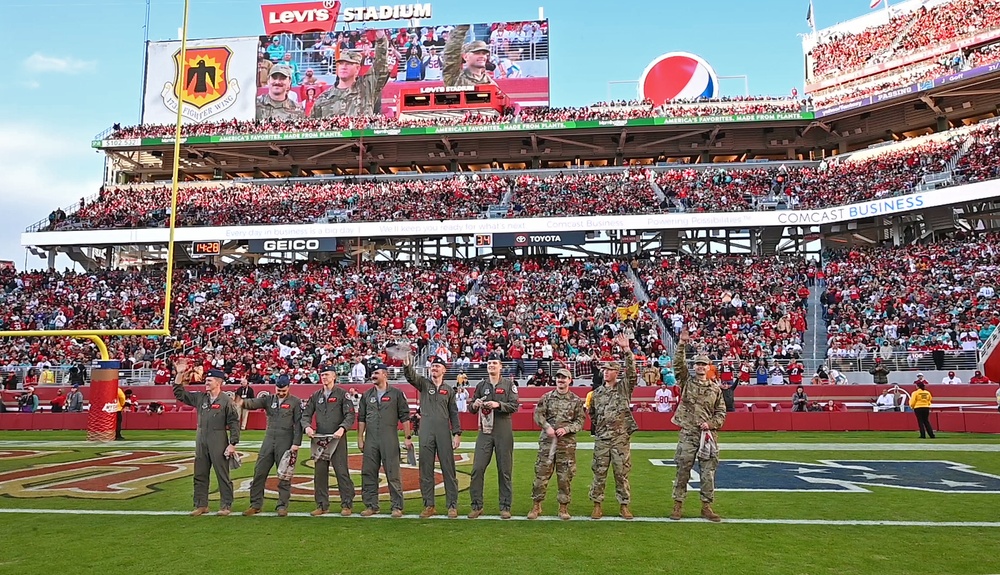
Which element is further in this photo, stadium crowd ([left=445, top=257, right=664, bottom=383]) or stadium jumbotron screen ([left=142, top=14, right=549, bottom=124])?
stadium jumbotron screen ([left=142, top=14, right=549, bottom=124])

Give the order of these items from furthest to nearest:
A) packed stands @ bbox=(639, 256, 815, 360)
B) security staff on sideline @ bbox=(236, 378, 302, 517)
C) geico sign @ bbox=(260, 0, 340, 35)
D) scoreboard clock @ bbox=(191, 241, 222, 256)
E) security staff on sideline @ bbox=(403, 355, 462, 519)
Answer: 1. geico sign @ bbox=(260, 0, 340, 35)
2. scoreboard clock @ bbox=(191, 241, 222, 256)
3. packed stands @ bbox=(639, 256, 815, 360)
4. security staff on sideline @ bbox=(236, 378, 302, 517)
5. security staff on sideline @ bbox=(403, 355, 462, 519)

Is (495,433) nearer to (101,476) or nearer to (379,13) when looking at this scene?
(101,476)

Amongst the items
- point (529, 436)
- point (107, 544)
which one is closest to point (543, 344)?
point (529, 436)

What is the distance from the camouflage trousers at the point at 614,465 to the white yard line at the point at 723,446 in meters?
7.23

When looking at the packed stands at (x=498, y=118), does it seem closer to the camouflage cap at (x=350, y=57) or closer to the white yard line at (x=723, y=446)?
the camouflage cap at (x=350, y=57)

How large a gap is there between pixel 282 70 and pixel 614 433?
144 ft

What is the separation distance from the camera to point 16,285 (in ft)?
117

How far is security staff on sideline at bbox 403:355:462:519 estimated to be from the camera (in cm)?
891

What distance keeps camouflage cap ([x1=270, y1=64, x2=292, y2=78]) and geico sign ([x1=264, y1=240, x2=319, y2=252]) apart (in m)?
15.3

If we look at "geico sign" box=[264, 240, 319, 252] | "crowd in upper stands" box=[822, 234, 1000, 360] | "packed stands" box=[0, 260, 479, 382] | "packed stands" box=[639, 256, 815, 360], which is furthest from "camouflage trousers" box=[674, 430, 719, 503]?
"geico sign" box=[264, 240, 319, 252]

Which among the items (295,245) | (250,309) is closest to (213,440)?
(250,309)

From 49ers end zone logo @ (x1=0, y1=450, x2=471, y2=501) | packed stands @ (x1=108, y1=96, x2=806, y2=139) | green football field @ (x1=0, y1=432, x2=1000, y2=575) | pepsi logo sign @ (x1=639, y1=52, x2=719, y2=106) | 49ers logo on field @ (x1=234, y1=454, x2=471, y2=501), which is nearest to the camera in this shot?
green football field @ (x1=0, y1=432, x2=1000, y2=575)

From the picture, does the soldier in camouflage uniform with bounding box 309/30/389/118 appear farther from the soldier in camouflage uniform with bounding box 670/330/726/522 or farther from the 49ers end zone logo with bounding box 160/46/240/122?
the soldier in camouflage uniform with bounding box 670/330/726/522

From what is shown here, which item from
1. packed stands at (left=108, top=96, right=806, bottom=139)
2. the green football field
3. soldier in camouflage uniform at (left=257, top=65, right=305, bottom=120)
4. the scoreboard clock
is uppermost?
soldier in camouflage uniform at (left=257, top=65, right=305, bottom=120)
